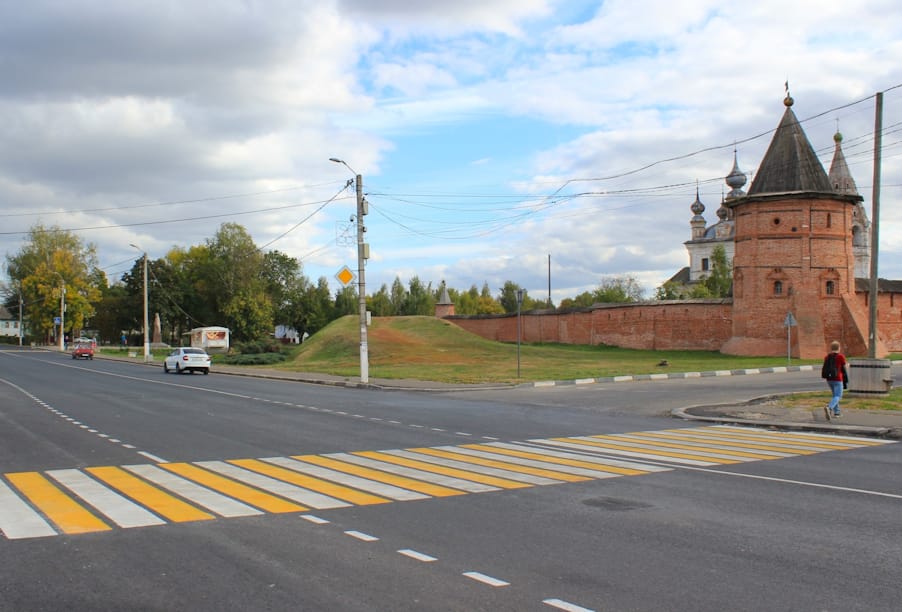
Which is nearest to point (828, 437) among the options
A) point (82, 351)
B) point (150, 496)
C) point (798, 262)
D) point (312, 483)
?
point (312, 483)

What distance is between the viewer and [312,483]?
366 inches

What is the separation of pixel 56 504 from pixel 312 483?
2.83 m

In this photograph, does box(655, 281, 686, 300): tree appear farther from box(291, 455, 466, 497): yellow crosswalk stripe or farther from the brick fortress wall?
box(291, 455, 466, 497): yellow crosswalk stripe

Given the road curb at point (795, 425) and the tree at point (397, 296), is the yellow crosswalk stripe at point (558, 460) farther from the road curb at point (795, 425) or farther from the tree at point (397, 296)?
the tree at point (397, 296)

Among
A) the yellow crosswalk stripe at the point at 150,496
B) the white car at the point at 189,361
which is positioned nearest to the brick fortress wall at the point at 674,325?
the white car at the point at 189,361

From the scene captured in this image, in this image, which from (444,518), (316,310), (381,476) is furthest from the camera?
(316,310)

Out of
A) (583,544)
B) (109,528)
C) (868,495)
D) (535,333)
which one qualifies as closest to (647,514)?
(583,544)

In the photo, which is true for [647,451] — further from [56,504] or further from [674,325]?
[674,325]

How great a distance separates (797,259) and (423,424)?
126 ft

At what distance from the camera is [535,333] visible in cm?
6606

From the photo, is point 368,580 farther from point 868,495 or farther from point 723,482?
point 868,495

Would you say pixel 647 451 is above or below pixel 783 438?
above

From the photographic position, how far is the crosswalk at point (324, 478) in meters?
7.65

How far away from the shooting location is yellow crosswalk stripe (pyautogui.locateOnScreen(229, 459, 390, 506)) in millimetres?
8331
